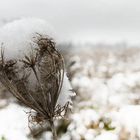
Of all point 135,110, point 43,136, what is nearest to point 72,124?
point 43,136

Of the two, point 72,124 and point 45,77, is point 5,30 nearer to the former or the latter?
point 45,77

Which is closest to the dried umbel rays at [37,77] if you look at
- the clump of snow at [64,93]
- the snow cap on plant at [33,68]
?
the snow cap on plant at [33,68]

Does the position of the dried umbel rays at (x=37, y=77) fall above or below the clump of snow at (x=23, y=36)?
below

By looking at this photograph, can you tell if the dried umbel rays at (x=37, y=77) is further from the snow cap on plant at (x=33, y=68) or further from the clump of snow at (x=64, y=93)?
the clump of snow at (x=64, y=93)

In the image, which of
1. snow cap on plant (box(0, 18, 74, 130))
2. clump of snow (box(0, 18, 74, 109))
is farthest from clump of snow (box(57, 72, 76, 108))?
snow cap on plant (box(0, 18, 74, 130))

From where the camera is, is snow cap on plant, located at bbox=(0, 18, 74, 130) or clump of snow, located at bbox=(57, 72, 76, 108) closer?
snow cap on plant, located at bbox=(0, 18, 74, 130)

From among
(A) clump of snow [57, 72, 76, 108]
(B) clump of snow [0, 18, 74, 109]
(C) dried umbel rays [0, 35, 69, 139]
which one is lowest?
(A) clump of snow [57, 72, 76, 108]

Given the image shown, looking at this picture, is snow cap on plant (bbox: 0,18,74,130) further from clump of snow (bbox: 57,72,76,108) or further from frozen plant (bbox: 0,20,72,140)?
clump of snow (bbox: 57,72,76,108)

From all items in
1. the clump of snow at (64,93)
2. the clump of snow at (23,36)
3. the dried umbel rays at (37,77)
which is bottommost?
the clump of snow at (64,93)
